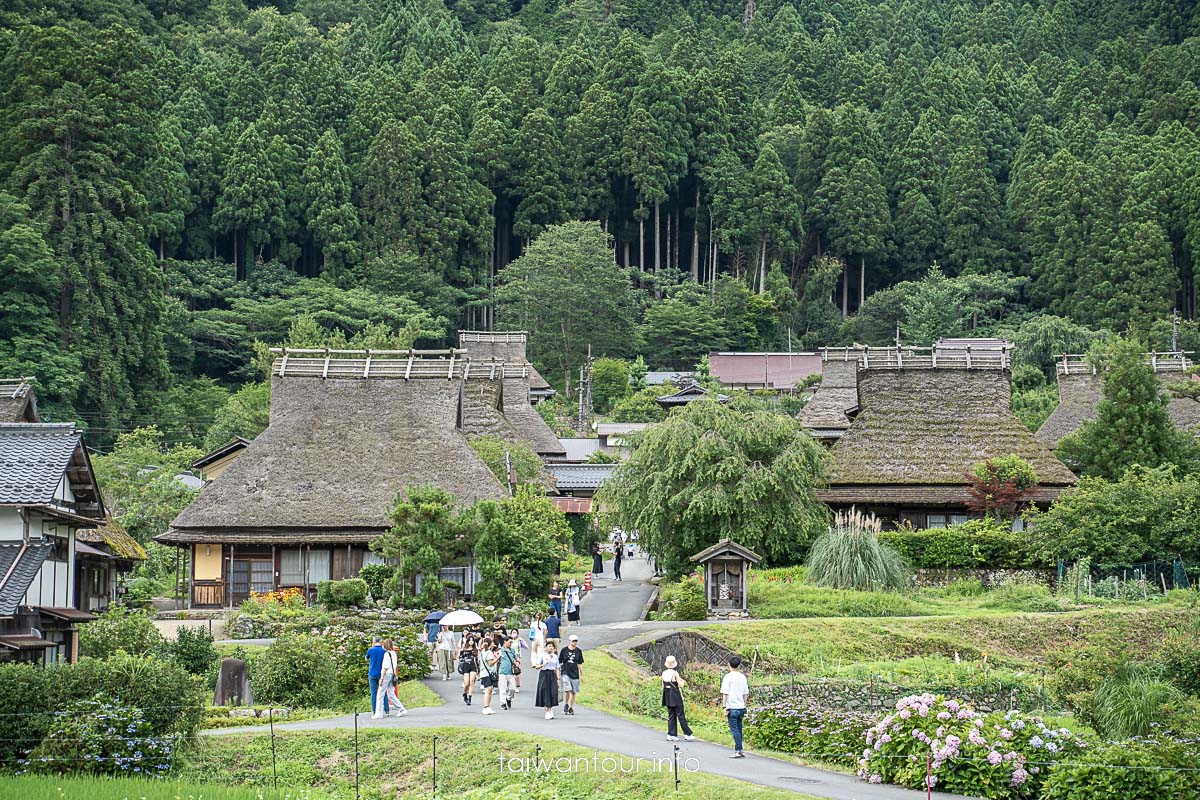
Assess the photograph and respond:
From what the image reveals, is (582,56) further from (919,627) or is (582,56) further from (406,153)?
(919,627)

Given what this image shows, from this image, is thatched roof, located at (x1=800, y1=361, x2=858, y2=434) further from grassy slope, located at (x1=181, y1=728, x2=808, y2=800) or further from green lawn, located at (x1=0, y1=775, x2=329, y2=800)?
green lawn, located at (x1=0, y1=775, x2=329, y2=800)

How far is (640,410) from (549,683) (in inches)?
1945

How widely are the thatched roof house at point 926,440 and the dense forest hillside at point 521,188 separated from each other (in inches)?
1070

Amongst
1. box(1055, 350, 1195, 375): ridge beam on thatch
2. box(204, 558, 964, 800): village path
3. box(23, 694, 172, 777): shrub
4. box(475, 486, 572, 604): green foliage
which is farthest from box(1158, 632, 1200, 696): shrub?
box(1055, 350, 1195, 375): ridge beam on thatch

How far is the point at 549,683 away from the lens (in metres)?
21.8

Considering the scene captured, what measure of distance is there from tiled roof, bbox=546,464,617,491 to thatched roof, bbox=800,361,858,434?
7.58 meters

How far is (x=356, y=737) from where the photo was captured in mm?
20250

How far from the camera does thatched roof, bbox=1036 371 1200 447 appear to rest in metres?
51.6

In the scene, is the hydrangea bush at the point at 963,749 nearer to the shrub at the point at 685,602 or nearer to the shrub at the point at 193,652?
the shrub at the point at 193,652

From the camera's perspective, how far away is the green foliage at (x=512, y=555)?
34094mm

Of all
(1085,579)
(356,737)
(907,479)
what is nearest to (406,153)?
(907,479)

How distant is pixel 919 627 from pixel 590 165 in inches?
2755

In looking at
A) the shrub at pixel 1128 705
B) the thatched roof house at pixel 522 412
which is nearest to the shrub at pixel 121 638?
the shrub at pixel 1128 705

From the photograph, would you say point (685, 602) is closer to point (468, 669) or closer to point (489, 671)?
point (468, 669)
